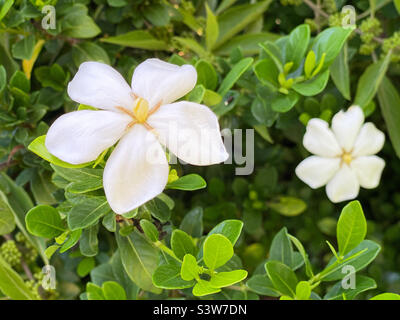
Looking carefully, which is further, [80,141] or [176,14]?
[176,14]

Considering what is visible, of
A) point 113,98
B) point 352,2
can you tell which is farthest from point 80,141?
point 352,2

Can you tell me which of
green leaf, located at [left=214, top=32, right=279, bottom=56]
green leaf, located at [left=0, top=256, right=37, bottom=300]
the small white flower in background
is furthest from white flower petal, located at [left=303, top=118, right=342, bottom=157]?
green leaf, located at [left=0, top=256, right=37, bottom=300]

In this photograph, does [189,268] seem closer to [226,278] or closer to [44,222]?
[226,278]

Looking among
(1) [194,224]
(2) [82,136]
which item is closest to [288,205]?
(1) [194,224]

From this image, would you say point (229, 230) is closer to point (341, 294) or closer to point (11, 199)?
point (341, 294)

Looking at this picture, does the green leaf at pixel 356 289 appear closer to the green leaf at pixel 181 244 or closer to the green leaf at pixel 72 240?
the green leaf at pixel 181 244
